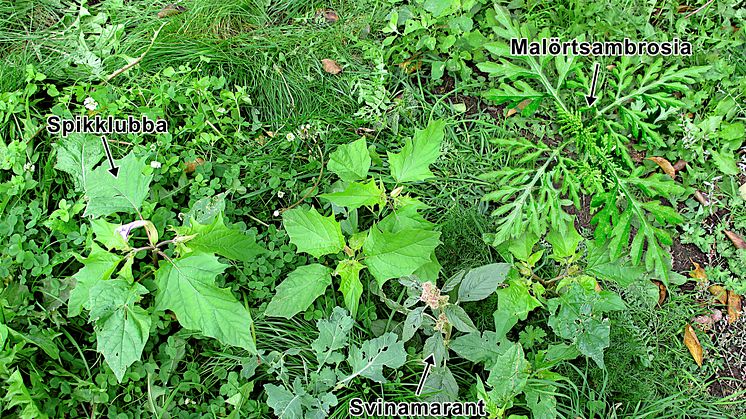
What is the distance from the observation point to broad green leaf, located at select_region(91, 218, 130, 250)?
7.67 feet

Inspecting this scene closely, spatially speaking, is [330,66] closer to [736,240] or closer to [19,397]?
[19,397]

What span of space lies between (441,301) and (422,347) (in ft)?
0.87

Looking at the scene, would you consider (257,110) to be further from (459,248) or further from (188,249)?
(459,248)

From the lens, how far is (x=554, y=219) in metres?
2.65

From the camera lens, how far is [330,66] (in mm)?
2971

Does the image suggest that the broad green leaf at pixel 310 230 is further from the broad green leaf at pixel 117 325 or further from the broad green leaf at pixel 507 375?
the broad green leaf at pixel 507 375

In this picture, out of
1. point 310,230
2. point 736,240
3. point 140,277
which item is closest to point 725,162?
point 736,240

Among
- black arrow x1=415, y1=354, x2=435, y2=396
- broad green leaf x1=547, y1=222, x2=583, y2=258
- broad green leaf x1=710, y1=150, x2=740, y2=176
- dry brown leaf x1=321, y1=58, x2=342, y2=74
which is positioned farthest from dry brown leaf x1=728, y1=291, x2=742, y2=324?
dry brown leaf x1=321, y1=58, x2=342, y2=74

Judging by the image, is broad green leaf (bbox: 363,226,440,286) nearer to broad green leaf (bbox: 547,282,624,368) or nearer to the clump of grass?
the clump of grass

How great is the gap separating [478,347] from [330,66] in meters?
1.44

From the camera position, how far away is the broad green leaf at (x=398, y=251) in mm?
2334

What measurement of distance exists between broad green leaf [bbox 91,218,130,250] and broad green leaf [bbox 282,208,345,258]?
0.61 meters

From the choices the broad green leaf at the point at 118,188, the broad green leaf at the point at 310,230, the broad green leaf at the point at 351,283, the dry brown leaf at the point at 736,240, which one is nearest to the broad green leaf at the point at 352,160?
the broad green leaf at the point at 310,230

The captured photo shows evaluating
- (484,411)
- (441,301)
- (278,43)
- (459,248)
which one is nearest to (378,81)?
(278,43)
